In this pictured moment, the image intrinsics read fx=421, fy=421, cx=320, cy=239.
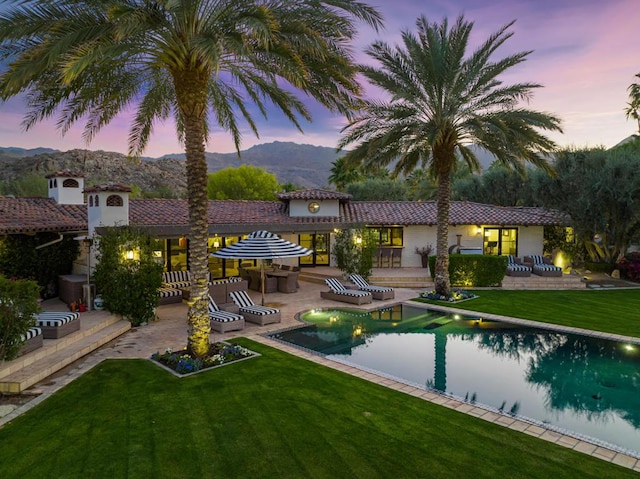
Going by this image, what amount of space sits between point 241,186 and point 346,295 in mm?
56839

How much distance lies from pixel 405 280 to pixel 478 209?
10615 mm

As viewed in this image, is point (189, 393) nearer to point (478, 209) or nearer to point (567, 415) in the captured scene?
point (567, 415)

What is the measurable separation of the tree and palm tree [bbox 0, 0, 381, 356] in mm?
59307

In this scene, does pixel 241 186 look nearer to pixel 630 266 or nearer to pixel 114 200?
pixel 114 200

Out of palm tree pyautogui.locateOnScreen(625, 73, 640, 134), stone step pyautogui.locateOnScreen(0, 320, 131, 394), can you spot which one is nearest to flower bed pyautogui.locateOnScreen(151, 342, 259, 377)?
stone step pyautogui.locateOnScreen(0, 320, 131, 394)

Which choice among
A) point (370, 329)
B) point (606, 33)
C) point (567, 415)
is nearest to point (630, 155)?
point (606, 33)

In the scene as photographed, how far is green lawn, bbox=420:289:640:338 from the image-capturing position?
1503 centimetres

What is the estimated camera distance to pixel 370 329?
14812 mm

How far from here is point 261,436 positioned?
7020 mm

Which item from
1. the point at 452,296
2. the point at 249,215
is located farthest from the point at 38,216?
the point at 452,296

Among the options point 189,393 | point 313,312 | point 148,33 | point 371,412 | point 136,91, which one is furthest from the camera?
point 313,312

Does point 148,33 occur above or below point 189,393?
above

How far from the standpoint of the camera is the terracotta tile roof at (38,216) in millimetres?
15703

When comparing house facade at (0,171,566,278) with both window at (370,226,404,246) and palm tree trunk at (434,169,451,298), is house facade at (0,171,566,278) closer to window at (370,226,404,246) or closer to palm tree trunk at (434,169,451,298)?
window at (370,226,404,246)
